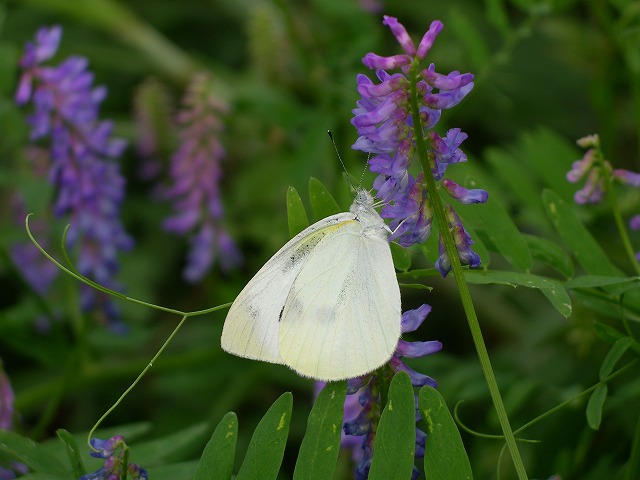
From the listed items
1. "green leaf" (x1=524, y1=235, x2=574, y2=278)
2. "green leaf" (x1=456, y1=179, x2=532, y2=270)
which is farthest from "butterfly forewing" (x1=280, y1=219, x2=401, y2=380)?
"green leaf" (x1=524, y1=235, x2=574, y2=278)

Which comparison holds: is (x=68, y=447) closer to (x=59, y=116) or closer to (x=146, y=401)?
(x=59, y=116)

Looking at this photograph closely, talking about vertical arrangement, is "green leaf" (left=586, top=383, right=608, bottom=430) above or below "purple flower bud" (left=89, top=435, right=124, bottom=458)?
above

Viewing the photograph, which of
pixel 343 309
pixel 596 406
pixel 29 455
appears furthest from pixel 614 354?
pixel 29 455

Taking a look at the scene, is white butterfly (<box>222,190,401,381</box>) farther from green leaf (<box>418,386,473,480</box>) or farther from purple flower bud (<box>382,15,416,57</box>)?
purple flower bud (<box>382,15,416,57</box>)

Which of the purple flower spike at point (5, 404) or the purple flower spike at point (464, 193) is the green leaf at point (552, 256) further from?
the purple flower spike at point (5, 404)

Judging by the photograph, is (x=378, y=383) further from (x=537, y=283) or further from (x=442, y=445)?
(x=537, y=283)

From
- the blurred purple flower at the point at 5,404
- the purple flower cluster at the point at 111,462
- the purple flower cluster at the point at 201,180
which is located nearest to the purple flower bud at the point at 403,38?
the purple flower cluster at the point at 111,462

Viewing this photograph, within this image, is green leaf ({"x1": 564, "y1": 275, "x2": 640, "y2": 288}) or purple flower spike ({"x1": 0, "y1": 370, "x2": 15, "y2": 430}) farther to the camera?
purple flower spike ({"x1": 0, "y1": 370, "x2": 15, "y2": 430})
